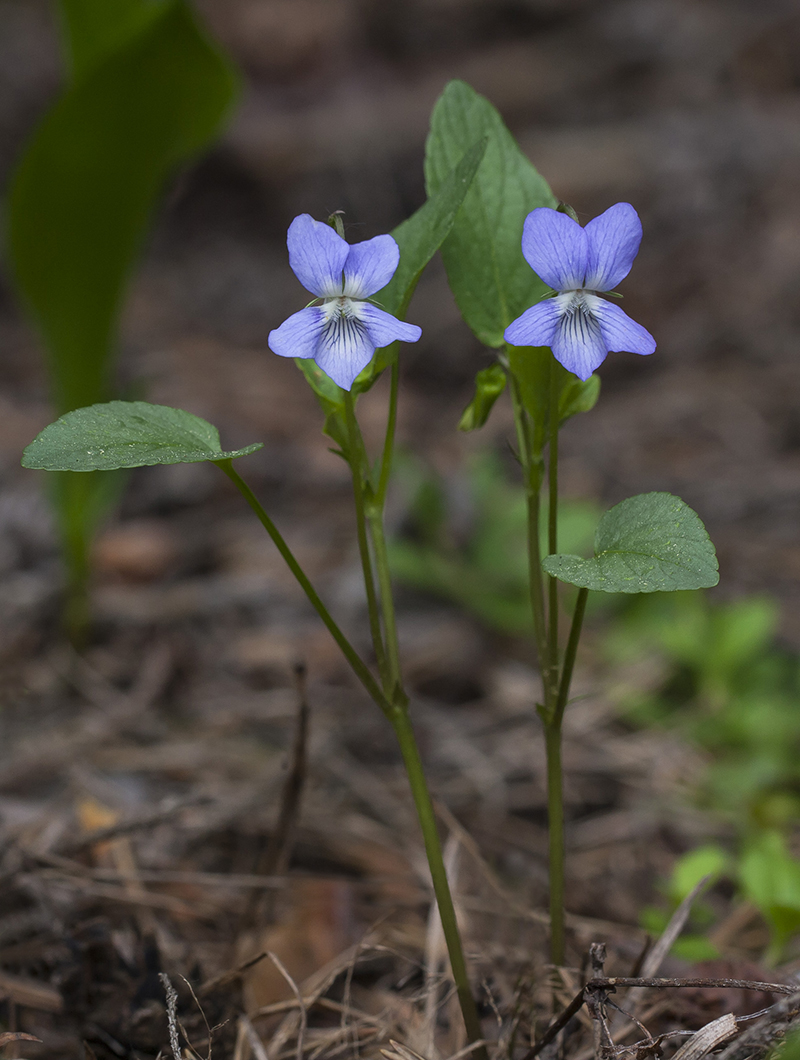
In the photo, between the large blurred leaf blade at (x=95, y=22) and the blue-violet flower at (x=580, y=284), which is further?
the large blurred leaf blade at (x=95, y=22)

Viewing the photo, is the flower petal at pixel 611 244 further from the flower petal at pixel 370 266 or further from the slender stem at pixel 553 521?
the flower petal at pixel 370 266

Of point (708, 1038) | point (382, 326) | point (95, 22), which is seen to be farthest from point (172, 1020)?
point (95, 22)

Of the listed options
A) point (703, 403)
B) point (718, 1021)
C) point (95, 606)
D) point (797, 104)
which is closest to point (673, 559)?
point (718, 1021)

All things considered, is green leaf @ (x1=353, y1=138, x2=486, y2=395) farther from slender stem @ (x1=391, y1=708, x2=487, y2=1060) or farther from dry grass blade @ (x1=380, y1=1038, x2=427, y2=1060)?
dry grass blade @ (x1=380, y1=1038, x2=427, y2=1060)

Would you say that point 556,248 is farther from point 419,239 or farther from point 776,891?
point 776,891

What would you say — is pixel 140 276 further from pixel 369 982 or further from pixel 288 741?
pixel 369 982

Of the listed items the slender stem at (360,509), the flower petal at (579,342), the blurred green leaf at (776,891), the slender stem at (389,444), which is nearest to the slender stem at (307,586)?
the slender stem at (360,509)
